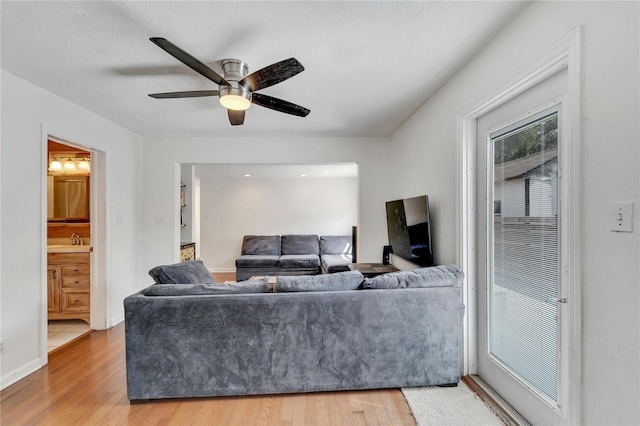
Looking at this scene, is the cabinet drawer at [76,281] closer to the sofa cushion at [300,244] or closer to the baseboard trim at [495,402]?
the sofa cushion at [300,244]

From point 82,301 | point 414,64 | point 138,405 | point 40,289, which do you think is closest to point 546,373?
point 414,64

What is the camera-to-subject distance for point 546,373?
1.59 metres

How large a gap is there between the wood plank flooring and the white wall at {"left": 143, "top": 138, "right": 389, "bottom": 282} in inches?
79.8

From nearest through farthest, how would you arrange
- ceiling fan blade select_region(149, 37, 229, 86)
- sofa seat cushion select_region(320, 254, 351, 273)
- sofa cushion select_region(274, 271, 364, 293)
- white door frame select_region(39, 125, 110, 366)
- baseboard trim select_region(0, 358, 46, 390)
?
ceiling fan blade select_region(149, 37, 229, 86) → sofa cushion select_region(274, 271, 364, 293) → baseboard trim select_region(0, 358, 46, 390) → white door frame select_region(39, 125, 110, 366) → sofa seat cushion select_region(320, 254, 351, 273)

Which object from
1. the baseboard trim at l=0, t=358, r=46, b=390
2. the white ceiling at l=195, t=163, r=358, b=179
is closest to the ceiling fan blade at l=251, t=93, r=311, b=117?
the baseboard trim at l=0, t=358, r=46, b=390

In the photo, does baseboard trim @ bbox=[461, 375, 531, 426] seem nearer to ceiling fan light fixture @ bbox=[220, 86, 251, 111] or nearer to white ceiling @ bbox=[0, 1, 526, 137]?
white ceiling @ bbox=[0, 1, 526, 137]

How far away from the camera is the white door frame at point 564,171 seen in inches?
50.7

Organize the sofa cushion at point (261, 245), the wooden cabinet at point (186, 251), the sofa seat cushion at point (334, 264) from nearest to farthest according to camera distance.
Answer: the wooden cabinet at point (186, 251) → the sofa seat cushion at point (334, 264) → the sofa cushion at point (261, 245)

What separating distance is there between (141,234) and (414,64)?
Answer: 156 inches

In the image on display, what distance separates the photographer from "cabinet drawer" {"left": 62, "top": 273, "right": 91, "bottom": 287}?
3438 millimetres

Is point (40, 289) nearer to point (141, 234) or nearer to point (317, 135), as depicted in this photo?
point (141, 234)

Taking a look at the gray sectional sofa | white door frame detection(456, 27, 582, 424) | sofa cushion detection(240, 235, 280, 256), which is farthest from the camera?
sofa cushion detection(240, 235, 280, 256)

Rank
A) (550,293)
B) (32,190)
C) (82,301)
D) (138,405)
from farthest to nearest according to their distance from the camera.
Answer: (82,301) < (32,190) < (138,405) < (550,293)

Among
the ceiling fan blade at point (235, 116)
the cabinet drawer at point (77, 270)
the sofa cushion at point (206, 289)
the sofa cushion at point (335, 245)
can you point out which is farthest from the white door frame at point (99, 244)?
the sofa cushion at point (335, 245)
